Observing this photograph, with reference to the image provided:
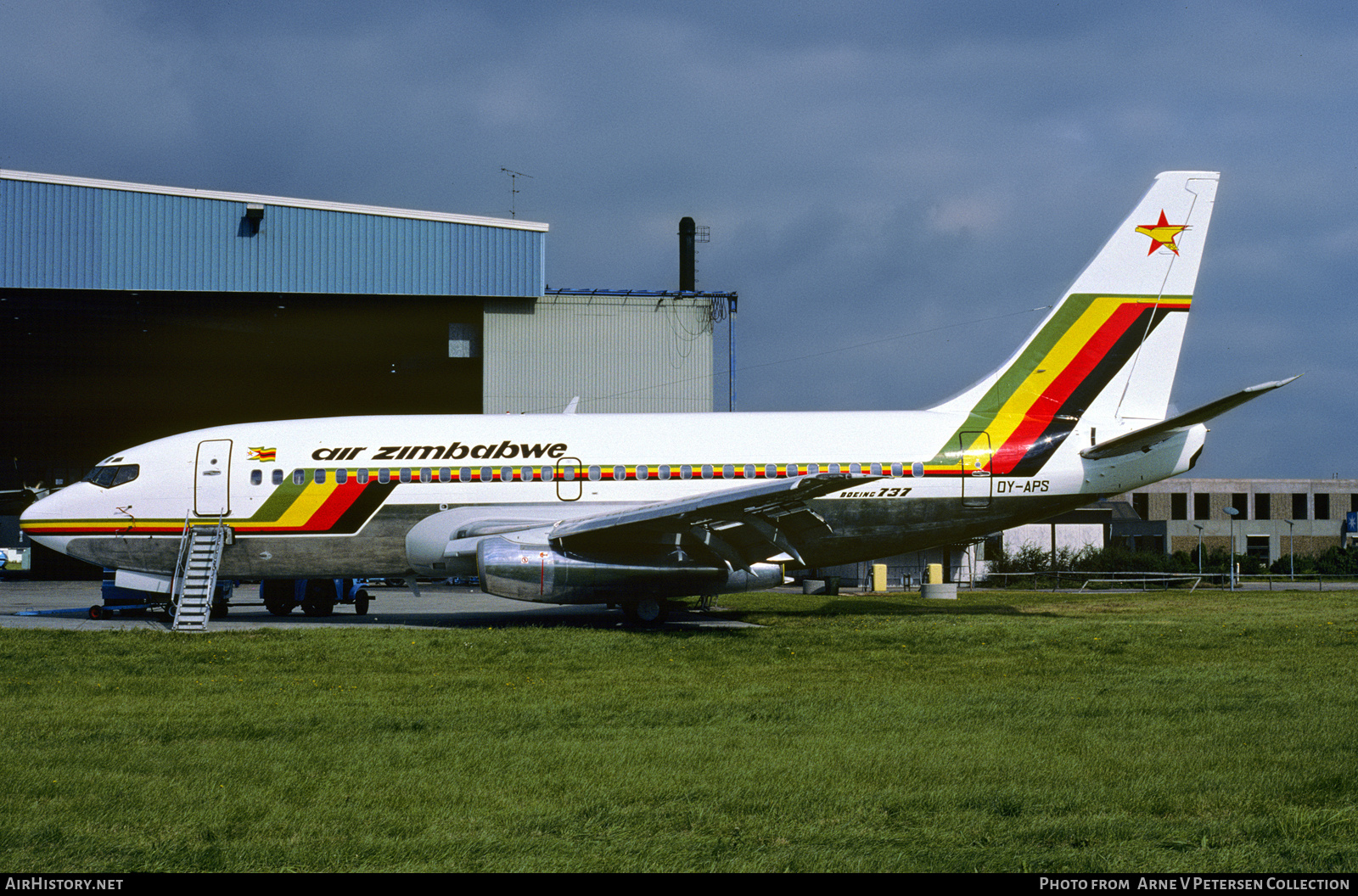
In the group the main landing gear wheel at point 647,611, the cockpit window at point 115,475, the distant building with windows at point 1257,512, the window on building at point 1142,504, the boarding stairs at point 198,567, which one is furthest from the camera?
the window on building at point 1142,504

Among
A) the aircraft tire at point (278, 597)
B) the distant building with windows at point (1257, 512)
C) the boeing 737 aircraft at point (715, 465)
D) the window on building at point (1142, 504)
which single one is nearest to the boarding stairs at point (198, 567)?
the boeing 737 aircraft at point (715, 465)

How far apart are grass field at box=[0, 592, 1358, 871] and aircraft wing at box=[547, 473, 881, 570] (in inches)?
98.5

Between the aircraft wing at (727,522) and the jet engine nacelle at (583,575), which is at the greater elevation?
the aircraft wing at (727,522)

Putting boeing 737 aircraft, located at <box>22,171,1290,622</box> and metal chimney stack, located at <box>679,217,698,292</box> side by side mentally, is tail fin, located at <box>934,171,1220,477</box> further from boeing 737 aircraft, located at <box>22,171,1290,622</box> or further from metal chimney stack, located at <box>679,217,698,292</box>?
metal chimney stack, located at <box>679,217,698,292</box>

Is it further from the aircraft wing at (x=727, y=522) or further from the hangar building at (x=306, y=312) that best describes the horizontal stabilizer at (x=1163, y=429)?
the hangar building at (x=306, y=312)

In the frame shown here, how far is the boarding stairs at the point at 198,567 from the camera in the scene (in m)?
18.0

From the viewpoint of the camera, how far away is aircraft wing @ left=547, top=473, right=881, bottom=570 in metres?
15.9

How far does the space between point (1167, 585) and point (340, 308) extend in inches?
1123

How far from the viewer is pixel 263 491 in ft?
62.8

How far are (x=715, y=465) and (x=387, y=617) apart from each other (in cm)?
760


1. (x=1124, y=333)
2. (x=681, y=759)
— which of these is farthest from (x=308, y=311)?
(x=681, y=759)

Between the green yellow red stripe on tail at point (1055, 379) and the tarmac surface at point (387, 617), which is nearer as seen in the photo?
the tarmac surface at point (387, 617)

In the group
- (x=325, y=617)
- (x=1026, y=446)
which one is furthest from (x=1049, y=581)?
→ (x=325, y=617)

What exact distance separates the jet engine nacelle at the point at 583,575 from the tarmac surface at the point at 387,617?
83 cm
